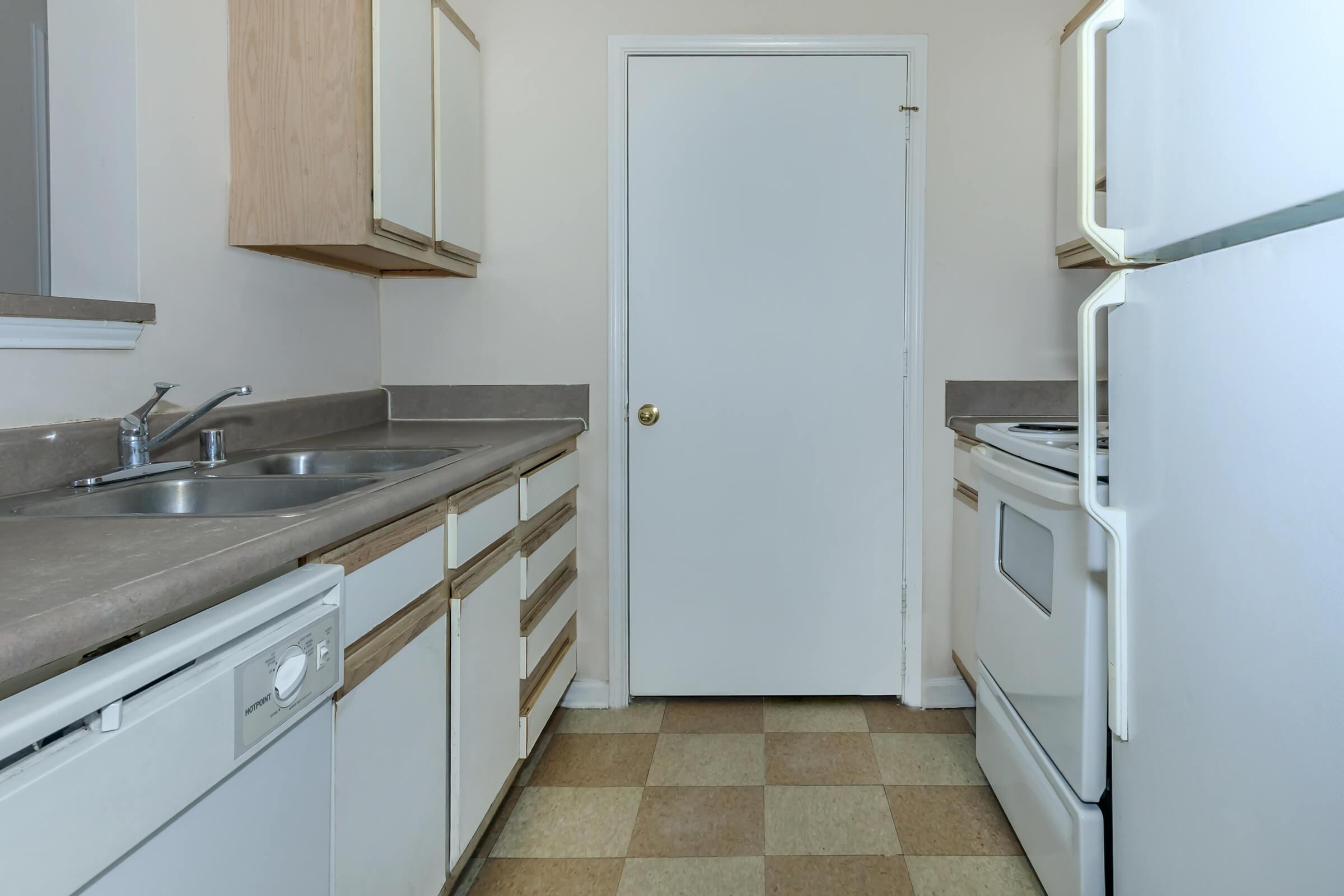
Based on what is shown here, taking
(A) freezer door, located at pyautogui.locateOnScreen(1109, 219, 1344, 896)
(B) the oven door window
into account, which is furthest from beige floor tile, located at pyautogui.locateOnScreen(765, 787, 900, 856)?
(A) freezer door, located at pyautogui.locateOnScreen(1109, 219, 1344, 896)

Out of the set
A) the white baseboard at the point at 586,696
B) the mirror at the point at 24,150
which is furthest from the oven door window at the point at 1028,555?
the mirror at the point at 24,150

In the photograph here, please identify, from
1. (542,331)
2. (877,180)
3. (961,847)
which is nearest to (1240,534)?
(961,847)

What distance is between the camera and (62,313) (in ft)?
4.73

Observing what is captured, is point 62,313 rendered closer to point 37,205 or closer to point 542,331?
point 37,205

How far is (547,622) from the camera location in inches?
93.4

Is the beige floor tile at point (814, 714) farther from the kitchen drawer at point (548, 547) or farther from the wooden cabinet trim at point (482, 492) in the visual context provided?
the wooden cabinet trim at point (482, 492)

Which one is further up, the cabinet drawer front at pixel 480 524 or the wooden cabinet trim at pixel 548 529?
the cabinet drawer front at pixel 480 524

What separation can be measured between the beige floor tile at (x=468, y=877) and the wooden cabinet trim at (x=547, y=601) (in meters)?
0.50

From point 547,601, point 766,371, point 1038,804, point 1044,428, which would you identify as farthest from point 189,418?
point 1044,428

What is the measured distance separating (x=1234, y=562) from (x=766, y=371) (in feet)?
6.09

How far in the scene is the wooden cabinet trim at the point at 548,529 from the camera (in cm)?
216

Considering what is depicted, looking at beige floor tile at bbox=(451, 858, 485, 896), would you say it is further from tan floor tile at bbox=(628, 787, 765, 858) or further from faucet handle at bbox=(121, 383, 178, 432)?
faucet handle at bbox=(121, 383, 178, 432)

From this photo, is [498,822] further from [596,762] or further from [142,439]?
[142,439]

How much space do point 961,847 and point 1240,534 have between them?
1.30m
